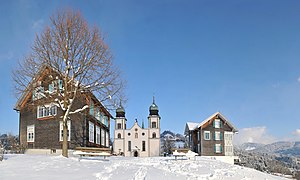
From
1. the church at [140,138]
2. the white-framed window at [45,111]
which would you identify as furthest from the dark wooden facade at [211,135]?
the white-framed window at [45,111]

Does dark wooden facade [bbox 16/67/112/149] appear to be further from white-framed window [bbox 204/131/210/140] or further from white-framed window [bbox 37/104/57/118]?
white-framed window [bbox 204/131/210/140]

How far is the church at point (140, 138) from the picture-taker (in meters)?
69.4

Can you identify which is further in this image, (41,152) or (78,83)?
(41,152)

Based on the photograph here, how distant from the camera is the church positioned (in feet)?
228

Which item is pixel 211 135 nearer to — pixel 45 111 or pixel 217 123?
pixel 217 123

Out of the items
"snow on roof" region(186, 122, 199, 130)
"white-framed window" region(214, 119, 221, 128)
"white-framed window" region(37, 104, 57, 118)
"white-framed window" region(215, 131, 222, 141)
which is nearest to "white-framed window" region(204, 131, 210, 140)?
"white-framed window" region(215, 131, 222, 141)

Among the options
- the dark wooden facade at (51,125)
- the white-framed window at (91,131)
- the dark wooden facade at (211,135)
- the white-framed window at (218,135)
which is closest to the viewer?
the dark wooden facade at (51,125)

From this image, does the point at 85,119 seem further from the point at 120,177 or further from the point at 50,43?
the point at 120,177

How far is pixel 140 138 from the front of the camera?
Result: 70.4 meters

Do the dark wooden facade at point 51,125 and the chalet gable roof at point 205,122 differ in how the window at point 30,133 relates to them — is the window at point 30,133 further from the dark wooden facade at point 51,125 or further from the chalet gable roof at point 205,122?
the chalet gable roof at point 205,122

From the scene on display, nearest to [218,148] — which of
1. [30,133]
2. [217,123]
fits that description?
[217,123]

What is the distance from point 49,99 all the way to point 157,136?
155 feet

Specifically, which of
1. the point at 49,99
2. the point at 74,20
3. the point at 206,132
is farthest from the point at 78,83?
the point at 206,132

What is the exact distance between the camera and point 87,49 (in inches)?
908
